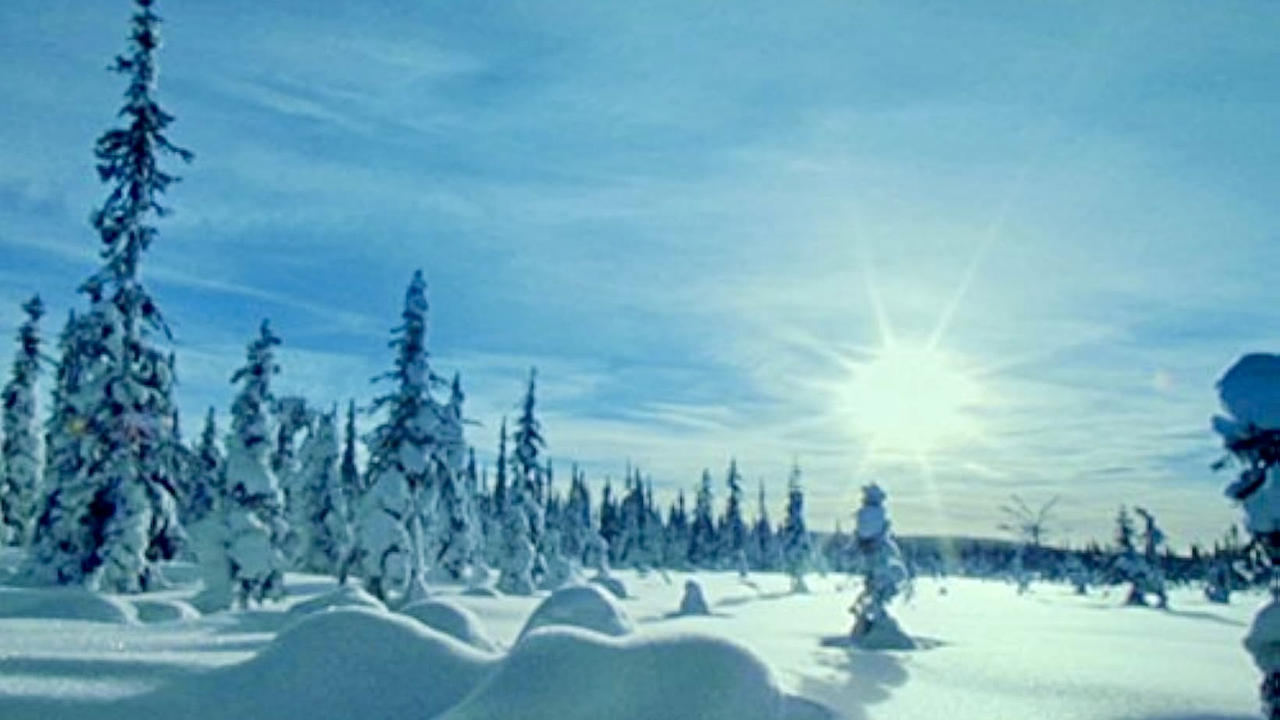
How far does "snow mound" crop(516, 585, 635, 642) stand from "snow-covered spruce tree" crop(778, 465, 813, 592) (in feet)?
201

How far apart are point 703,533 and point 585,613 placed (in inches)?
4178

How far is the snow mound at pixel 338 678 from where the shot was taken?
42.9ft

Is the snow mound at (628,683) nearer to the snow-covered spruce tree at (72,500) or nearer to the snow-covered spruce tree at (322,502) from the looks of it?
the snow-covered spruce tree at (72,500)

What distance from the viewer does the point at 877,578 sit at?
4044cm

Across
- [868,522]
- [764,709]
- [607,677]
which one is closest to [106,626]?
[607,677]

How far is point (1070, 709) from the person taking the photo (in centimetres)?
1970

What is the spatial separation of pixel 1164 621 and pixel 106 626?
172 feet

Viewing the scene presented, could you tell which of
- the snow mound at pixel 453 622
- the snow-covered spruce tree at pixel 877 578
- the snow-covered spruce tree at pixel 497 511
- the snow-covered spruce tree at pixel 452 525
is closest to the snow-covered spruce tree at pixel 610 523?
the snow-covered spruce tree at pixel 497 511

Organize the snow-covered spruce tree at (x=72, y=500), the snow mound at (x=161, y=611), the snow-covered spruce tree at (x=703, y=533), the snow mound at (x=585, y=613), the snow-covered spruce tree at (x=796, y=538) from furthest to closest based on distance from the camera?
the snow-covered spruce tree at (x=703, y=533) → the snow-covered spruce tree at (x=796, y=538) → the snow-covered spruce tree at (x=72, y=500) → the snow mound at (x=161, y=611) → the snow mound at (x=585, y=613)

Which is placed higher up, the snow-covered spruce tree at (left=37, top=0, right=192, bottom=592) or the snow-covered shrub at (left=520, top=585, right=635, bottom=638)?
the snow-covered spruce tree at (left=37, top=0, right=192, bottom=592)

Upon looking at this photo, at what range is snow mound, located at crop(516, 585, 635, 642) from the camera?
20875 millimetres

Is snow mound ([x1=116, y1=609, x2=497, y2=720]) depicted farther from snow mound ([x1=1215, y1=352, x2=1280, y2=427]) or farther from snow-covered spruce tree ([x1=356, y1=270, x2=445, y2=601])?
snow-covered spruce tree ([x1=356, y1=270, x2=445, y2=601])

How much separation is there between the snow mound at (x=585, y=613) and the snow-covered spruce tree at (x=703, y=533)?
103506mm

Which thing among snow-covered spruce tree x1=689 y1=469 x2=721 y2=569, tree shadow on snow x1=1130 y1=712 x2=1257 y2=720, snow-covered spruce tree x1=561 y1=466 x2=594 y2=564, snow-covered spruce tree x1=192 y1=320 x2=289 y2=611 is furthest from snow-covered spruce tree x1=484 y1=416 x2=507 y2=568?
tree shadow on snow x1=1130 y1=712 x2=1257 y2=720
